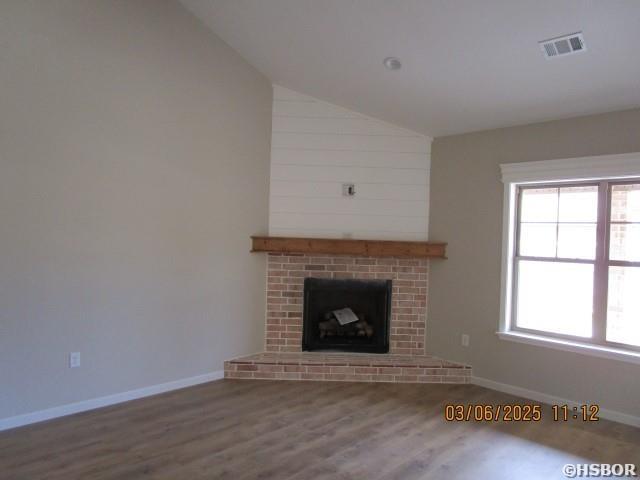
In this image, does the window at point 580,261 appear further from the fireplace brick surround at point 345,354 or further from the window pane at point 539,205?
the fireplace brick surround at point 345,354

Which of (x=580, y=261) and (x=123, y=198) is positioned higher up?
(x=123, y=198)

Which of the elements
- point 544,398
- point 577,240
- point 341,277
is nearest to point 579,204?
point 577,240

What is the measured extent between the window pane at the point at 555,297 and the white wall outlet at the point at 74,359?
3.81 metres

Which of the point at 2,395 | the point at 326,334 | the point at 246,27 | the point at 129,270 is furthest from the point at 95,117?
the point at 326,334

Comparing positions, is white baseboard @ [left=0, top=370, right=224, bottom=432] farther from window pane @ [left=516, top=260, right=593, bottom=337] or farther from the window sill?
window pane @ [left=516, top=260, right=593, bottom=337]

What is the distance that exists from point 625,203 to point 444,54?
1.90 m

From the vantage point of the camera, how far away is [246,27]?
387 centimetres

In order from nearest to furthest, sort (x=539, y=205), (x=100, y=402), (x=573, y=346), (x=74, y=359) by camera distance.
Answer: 1. (x=74, y=359)
2. (x=100, y=402)
3. (x=573, y=346)
4. (x=539, y=205)

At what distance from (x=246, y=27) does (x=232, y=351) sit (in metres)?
3.03

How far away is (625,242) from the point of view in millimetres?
3555

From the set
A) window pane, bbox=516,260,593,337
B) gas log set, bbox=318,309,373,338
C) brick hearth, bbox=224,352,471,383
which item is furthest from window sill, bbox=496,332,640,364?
gas log set, bbox=318,309,373,338

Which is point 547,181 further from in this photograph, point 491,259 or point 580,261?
point 491,259

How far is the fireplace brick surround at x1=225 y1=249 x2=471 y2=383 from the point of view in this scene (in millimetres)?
4336

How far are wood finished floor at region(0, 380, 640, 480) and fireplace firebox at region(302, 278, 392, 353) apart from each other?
0.87m
